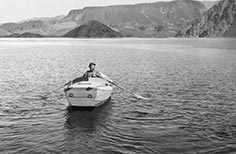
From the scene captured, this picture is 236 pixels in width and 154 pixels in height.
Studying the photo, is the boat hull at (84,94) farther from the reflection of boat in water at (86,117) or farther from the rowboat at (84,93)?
the reflection of boat in water at (86,117)

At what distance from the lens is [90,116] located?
Result: 23.4 meters

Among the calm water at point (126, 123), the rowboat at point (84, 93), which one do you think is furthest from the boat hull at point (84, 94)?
the calm water at point (126, 123)

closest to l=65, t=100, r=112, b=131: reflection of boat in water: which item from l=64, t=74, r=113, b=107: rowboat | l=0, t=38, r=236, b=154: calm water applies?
l=0, t=38, r=236, b=154: calm water

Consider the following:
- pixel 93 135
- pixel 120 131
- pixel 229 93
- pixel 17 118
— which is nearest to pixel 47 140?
pixel 93 135

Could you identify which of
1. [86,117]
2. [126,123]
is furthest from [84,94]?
[126,123]

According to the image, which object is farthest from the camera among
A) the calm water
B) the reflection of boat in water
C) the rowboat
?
the rowboat

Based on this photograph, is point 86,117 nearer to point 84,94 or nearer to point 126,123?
point 84,94

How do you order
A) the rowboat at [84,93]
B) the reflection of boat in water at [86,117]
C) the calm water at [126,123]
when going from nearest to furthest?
the calm water at [126,123] → the reflection of boat in water at [86,117] → the rowboat at [84,93]

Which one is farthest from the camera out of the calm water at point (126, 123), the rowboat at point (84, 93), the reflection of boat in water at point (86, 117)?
the rowboat at point (84, 93)

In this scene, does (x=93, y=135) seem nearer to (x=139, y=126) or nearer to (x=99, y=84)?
(x=139, y=126)

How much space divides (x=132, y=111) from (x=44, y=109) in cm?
763

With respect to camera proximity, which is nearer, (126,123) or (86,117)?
(126,123)

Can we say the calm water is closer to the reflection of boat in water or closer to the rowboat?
the reflection of boat in water

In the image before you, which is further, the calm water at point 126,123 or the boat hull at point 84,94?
the boat hull at point 84,94
